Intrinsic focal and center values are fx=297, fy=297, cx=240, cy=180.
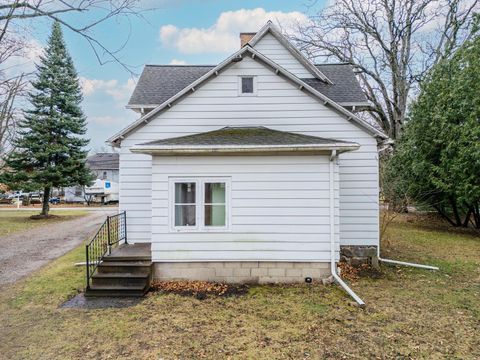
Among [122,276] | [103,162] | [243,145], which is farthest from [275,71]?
[103,162]

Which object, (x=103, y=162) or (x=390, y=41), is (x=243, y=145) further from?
(x=103, y=162)

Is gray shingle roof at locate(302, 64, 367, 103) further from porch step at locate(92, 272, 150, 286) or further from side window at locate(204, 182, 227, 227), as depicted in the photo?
porch step at locate(92, 272, 150, 286)

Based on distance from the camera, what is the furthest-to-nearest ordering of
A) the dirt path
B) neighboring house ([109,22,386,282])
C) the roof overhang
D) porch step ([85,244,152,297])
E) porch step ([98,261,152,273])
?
the dirt path < neighboring house ([109,22,386,282]) < porch step ([98,261,152,273]) < the roof overhang < porch step ([85,244,152,297])

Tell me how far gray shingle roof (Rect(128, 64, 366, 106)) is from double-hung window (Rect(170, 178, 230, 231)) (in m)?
4.00

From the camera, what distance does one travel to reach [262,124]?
860cm

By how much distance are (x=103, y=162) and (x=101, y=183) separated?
895 centimetres

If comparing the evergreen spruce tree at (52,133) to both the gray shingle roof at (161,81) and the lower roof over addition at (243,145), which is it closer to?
the gray shingle roof at (161,81)

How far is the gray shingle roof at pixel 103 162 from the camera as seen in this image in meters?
42.2

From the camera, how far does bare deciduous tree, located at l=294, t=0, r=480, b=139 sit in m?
20.6

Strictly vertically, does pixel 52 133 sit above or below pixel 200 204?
above

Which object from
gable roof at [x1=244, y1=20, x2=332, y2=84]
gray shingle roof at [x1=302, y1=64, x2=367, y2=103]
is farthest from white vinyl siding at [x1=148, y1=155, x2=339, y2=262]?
gable roof at [x1=244, y1=20, x2=332, y2=84]

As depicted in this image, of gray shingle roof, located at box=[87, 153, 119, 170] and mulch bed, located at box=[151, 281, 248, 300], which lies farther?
gray shingle roof, located at box=[87, 153, 119, 170]

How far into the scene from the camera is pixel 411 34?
842 inches

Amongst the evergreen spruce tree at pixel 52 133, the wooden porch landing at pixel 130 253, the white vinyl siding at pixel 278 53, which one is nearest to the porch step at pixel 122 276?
the wooden porch landing at pixel 130 253
